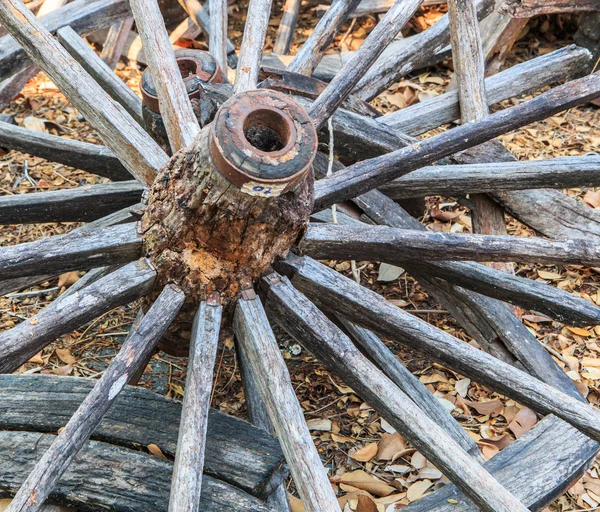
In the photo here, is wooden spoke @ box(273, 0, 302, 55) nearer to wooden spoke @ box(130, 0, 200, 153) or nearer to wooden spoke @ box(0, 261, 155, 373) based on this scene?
wooden spoke @ box(130, 0, 200, 153)

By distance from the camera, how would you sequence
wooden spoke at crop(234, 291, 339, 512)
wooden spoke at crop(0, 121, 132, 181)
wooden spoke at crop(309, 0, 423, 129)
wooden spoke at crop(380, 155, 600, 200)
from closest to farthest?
wooden spoke at crop(234, 291, 339, 512), wooden spoke at crop(309, 0, 423, 129), wooden spoke at crop(380, 155, 600, 200), wooden spoke at crop(0, 121, 132, 181)

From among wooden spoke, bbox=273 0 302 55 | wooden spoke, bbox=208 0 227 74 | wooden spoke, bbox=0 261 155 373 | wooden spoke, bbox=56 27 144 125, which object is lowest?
wooden spoke, bbox=0 261 155 373

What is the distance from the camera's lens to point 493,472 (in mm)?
2193

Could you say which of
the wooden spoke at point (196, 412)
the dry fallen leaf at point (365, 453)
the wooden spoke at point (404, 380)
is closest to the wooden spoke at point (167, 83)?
the wooden spoke at point (196, 412)

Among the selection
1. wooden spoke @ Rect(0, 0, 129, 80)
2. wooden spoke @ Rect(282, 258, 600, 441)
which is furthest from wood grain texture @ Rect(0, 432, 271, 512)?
wooden spoke @ Rect(0, 0, 129, 80)

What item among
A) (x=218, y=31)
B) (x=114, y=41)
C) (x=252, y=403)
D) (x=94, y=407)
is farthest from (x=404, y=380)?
(x=114, y=41)

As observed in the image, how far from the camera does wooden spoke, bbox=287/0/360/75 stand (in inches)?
129

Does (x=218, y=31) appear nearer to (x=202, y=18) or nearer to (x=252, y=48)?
(x=202, y=18)

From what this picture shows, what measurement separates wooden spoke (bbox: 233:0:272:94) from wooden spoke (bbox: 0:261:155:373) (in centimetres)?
76

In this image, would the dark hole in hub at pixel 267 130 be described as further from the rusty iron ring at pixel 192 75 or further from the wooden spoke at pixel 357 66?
the rusty iron ring at pixel 192 75

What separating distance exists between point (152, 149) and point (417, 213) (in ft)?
4.66

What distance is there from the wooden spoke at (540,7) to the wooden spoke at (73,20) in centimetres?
184

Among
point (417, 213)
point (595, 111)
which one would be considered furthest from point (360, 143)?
point (595, 111)

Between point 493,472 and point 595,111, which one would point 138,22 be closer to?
point 493,472
